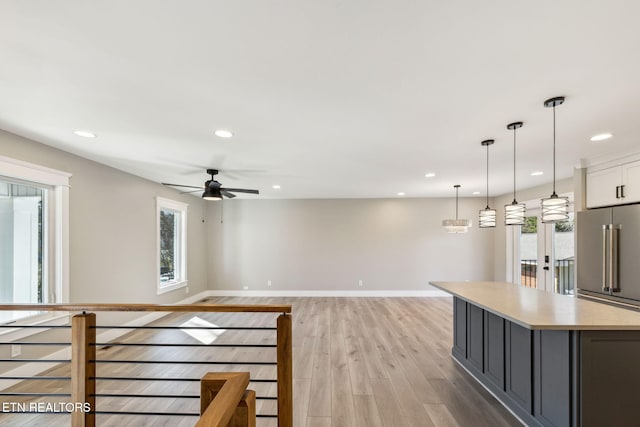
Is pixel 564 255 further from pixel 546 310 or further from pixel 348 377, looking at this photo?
pixel 348 377

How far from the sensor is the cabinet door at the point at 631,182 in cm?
327

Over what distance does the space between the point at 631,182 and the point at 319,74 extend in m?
3.96

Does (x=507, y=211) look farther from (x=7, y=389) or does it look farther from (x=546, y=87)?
(x=7, y=389)

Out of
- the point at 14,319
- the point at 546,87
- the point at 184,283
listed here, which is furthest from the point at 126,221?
the point at 546,87

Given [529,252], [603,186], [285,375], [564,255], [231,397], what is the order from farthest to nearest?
[529,252] → [564,255] → [603,186] → [285,375] → [231,397]

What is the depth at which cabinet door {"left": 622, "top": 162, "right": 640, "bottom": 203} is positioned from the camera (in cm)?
327

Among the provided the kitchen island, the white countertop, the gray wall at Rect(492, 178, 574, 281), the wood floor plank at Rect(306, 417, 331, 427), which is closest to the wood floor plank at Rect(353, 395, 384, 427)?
the wood floor plank at Rect(306, 417, 331, 427)

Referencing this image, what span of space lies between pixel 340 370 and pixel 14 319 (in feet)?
11.2

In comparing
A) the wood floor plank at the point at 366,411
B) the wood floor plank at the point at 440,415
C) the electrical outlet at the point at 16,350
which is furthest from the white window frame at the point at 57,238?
the wood floor plank at the point at 440,415

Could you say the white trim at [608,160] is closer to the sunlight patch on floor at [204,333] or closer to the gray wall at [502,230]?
the gray wall at [502,230]

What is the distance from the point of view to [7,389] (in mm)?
2779

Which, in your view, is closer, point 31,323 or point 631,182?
point 31,323

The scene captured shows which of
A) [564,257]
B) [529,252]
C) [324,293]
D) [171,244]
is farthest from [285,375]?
[529,252]

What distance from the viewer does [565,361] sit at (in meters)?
1.99
